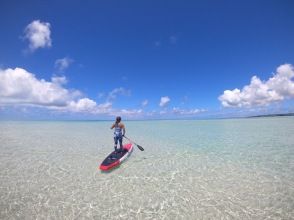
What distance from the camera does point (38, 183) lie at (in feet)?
24.4

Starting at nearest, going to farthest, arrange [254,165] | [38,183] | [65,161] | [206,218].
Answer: [206,218]
[38,183]
[254,165]
[65,161]

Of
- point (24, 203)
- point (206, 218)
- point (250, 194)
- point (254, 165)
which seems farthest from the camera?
point (254, 165)

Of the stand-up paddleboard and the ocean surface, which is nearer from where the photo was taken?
the ocean surface

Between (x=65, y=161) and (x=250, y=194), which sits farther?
(x=65, y=161)

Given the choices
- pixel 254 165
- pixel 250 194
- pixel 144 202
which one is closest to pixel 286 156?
pixel 254 165

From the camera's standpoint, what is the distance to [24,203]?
5.77 meters

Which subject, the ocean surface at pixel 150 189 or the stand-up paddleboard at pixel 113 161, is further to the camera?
the stand-up paddleboard at pixel 113 161

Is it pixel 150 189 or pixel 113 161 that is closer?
pixel 150 189

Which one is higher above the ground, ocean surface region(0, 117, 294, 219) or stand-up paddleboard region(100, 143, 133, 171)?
stand-up paddleboard region(100, 143, 133, 171)

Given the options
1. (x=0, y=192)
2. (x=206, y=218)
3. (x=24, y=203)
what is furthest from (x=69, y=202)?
(x=206, y=218)

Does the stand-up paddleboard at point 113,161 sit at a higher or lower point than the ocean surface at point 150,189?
higher

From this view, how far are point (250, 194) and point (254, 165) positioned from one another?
433 centimetres

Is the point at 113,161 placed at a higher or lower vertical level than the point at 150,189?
higher

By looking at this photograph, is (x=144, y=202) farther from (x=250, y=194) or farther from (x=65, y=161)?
(x=65, y=161)
